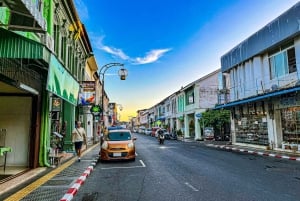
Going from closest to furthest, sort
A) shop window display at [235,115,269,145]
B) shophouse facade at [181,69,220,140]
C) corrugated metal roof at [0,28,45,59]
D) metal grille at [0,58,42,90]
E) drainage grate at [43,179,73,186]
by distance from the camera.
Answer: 1. corrugated metal roof at [0,28,45,59]
2. metal grille at [0,58,42,90]
3. drainage grate at [43,179,73,186]
4. shop window display at [235,115,269,145]
5. shophouse facade at [181,69,220,140]

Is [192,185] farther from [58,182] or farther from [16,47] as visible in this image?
[16,47]

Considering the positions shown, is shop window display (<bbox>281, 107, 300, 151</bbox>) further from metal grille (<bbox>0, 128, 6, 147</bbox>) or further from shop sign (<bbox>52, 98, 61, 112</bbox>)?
metal grille (<bbox>0, 128, 6, 147</bbox>)

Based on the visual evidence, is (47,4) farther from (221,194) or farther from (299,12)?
(299,12)

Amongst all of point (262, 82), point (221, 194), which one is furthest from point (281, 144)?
point (221, 194)

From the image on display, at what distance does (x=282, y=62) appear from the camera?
1888 cm

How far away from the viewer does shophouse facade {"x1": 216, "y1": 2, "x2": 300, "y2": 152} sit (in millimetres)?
17422

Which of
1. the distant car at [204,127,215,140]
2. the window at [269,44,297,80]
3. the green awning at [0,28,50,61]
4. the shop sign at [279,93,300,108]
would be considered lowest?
the distant car at [204,127,215,140]

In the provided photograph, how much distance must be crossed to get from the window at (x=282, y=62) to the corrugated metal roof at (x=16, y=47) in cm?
1616

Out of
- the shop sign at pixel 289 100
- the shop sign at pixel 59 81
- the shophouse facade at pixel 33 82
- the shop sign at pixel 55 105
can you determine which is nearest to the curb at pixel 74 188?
the shophouse facade at pixel 33 82

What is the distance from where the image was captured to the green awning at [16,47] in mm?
7117

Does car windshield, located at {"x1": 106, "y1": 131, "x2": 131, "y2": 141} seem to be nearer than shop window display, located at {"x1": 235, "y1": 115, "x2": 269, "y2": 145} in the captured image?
Yes

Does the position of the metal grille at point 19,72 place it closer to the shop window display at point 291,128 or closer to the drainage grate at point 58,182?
the drainage grate at point 58,182

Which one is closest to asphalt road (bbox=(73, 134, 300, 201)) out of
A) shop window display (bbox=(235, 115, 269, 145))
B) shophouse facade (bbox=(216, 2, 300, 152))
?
shophouse facade (bbox=(216, 2, 300, 152))

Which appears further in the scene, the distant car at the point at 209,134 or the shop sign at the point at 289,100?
the distant car at the point at 209,134
